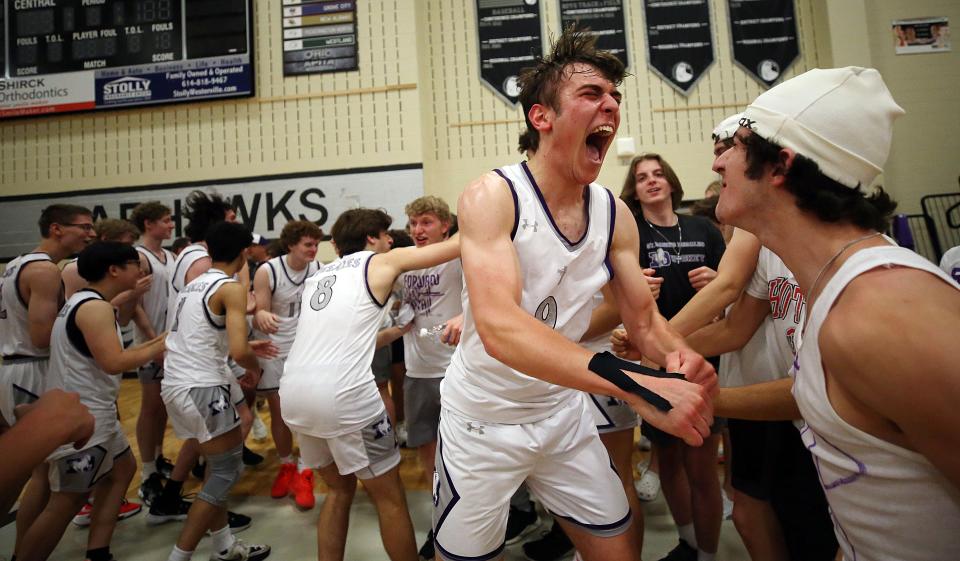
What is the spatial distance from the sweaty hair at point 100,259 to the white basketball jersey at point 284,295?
140 cm

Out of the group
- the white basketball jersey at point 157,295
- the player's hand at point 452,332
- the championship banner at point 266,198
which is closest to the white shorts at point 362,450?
the player's hand at point 452,332

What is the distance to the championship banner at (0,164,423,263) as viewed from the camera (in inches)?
289

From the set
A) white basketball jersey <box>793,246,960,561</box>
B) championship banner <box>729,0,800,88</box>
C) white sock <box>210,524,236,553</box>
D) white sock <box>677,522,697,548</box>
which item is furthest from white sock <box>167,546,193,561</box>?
championship banner <box>729,0,800,88</box>

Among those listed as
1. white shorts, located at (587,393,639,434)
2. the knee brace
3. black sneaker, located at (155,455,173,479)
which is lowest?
black sneaker, located at (155,455,173,479)

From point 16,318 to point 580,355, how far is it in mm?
3942

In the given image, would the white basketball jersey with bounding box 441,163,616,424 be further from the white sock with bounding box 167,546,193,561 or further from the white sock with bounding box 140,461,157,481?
the white sock with bounding box 140,461,157,481

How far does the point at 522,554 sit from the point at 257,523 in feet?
5.75

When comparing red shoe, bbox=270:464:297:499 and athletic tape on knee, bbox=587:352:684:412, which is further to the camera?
red shoe, bbox=270:464:297:499

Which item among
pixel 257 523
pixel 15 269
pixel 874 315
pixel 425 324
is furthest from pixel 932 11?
pixel 15 269

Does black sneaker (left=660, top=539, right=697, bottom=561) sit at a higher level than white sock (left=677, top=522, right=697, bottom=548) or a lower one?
lower

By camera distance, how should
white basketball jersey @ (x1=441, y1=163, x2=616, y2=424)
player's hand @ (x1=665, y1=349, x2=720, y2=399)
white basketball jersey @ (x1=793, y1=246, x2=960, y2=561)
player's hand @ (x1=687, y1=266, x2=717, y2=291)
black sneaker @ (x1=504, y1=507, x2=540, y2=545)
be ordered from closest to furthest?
white basketball jersey @ (x1=793, y1=246, x2=960, y2=561) → player's hand @ (x1=665, y1=349, x2=720, y2=399) → white basketball jersey @ (x1=441, y1=163, x2=616, y2=424) → player's hand @ (x1=687, y1=266, x2=717, y2=291) → black sneaker @ (x1=504, y1=507, x2=540, y2=545)

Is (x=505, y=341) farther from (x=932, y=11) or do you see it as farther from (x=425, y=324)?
(x=932, y=11)

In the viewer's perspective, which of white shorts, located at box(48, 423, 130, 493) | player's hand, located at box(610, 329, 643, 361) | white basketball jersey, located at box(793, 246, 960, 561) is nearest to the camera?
white basketball jersey, located at box(793, 246, 960, 561)

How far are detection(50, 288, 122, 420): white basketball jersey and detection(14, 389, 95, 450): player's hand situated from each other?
57.9 inches
